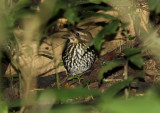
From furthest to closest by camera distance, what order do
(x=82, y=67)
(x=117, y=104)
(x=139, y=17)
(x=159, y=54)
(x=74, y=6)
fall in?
(x=82, y=67), (x=139, y=17), (x=74, y=6), (x=159, y=54), (x=117, y=104)

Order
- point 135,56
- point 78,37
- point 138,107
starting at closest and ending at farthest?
1. point 138,107
2. point 135,56
3. point 78,37

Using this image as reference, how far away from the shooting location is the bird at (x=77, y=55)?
5.25 meters

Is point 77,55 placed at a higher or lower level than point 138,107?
lower

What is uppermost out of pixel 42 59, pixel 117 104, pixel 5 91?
pixel 117 104

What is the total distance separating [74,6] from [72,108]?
Answer: 1306 millimetres

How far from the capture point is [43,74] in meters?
4.82

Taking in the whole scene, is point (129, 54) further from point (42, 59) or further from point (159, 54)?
point (42, 59)

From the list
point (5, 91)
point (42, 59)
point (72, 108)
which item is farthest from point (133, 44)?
point (72, 108)

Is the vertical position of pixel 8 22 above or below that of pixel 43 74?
above

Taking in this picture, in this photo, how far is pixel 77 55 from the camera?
5.32 meters

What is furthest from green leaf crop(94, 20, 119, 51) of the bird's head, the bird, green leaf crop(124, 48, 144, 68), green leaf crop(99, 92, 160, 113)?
the bird

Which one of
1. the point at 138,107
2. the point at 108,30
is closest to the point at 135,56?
the point at 108,30

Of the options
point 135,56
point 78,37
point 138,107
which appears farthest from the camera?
point 78,37

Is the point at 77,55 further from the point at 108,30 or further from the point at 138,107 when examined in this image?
the point at 138,107
